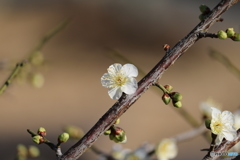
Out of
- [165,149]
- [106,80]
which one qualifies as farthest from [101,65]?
[106,80]

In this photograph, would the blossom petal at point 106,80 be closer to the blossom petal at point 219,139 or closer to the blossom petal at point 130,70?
the blossom petal at point 130,70

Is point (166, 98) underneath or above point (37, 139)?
above

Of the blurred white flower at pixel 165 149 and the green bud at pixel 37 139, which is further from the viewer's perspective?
the blurred white flower at pixel 165 149

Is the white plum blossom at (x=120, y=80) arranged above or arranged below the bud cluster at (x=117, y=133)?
above

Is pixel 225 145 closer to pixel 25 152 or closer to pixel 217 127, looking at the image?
pixel 217 127

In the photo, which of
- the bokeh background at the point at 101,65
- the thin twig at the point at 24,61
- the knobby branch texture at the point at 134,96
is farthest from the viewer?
the bokeh background at the point at 101,65

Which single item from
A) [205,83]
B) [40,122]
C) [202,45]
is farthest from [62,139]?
[202,45]

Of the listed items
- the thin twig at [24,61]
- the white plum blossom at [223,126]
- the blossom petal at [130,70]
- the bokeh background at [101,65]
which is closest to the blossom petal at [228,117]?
the white plum blossom at [223,126]
